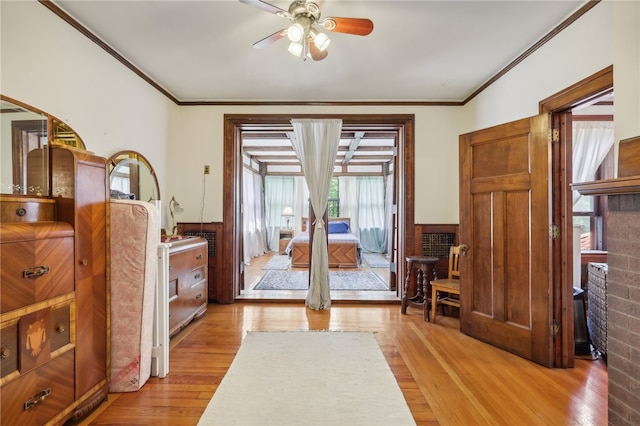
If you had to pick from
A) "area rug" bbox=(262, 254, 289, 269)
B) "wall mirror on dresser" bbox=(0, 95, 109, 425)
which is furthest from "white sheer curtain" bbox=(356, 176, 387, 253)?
"wall mirror on dresser" bbox=(0, 95, 109, 425)

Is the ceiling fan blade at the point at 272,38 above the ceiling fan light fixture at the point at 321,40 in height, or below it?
above

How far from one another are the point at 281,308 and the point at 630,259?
3.02m

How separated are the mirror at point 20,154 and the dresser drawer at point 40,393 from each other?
945 mm

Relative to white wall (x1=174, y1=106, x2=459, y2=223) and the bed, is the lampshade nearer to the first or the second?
the bed

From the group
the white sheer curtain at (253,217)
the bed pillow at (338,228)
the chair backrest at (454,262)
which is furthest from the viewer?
the bed pillow at (338,228)

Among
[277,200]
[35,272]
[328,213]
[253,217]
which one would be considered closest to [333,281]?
[328,213]

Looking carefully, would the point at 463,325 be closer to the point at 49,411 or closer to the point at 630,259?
the point at 630,259

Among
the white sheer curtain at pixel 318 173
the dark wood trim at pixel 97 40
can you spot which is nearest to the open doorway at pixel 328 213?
the white sheer curtain at pixel 318 173

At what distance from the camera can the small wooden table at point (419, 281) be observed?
314 centimetres

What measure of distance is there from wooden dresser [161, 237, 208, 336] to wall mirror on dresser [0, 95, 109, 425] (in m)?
0.79

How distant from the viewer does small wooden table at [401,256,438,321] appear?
3.14 meters

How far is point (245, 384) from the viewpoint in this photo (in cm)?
189

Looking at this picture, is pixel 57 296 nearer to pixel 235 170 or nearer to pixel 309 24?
pixel 309 24

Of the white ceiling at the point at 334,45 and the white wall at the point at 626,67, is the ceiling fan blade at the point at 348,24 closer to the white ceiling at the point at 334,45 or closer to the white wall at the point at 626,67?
the white ceiling at the point at 334,45
